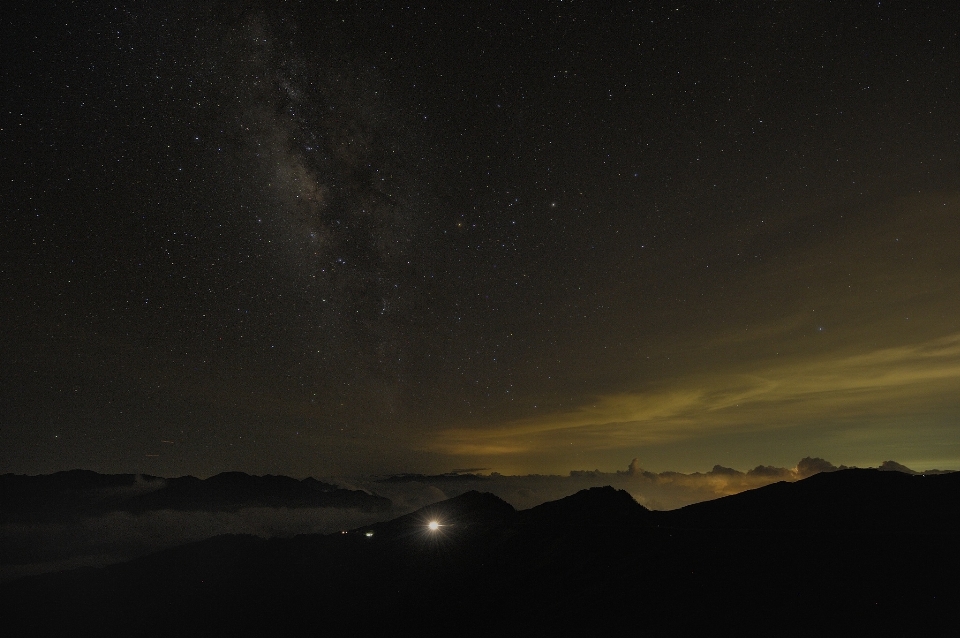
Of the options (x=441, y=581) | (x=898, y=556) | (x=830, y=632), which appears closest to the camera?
(x=830, y=632)

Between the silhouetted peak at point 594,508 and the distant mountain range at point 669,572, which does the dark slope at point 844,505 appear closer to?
the distant mountain range at point 669,572

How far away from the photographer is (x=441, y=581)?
3211 inches

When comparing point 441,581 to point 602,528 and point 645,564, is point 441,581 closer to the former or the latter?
point 602,528

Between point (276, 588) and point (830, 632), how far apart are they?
143334mm

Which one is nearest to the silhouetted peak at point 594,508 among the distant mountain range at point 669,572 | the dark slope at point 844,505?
the distant mountain range at point 669,572

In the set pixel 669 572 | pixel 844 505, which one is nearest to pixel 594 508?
pixel 669 572

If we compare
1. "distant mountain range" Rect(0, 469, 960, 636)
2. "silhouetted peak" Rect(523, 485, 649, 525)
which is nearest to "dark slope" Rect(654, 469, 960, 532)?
"distant mountain range" Rect(0, 469, 960, 636)

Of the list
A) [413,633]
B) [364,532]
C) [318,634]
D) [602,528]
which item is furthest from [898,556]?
[364,532]

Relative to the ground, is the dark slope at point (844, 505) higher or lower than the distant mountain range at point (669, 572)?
higher

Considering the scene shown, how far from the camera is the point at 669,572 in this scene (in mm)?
41625

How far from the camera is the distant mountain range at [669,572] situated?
28125 mm

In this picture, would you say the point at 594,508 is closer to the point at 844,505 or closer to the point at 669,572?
the point at 669,572

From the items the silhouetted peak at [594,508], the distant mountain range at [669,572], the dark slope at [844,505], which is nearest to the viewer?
the distant mountain range at [669,572]

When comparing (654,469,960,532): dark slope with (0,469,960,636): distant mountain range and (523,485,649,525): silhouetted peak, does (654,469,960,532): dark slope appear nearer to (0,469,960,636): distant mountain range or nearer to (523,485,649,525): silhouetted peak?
(0,469,960,636): distant mountain range
